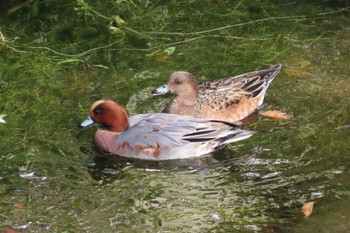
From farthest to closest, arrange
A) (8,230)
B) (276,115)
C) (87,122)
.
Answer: (276,115) → (87,122) → (8,230)

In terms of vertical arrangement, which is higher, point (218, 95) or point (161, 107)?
point (218, 95)

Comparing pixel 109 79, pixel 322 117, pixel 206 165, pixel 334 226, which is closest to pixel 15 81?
pixel 109 79

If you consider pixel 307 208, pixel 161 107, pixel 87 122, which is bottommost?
pixel 307 208

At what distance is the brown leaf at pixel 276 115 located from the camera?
8.30m

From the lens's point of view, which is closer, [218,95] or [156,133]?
[156,133]

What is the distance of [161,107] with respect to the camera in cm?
885

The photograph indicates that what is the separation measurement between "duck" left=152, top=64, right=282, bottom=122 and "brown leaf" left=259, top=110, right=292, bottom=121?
18 centimetres

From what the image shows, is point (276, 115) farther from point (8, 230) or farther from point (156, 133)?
point (8, 230)

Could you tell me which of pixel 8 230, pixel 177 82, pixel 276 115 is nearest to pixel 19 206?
pixel 8 230

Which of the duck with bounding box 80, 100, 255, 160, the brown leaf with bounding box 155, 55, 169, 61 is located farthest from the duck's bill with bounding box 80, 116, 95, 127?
the brown leaf with bounding box 155, 55, 169, 61

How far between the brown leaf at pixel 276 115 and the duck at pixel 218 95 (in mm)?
179

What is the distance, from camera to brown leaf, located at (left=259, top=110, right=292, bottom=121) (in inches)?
327

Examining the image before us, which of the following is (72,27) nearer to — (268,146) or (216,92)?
(216,92)

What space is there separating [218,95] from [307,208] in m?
2.07
